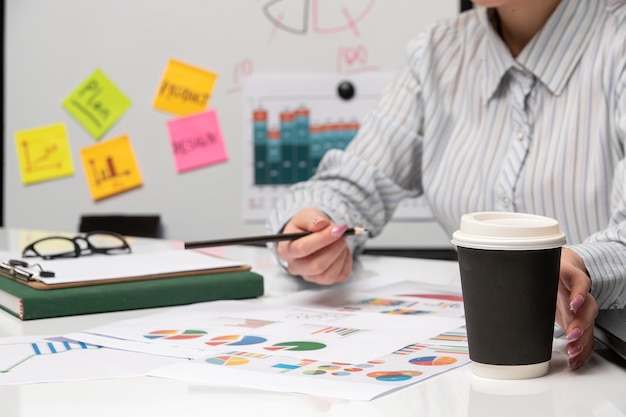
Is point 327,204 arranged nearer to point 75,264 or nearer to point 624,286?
point 75,264

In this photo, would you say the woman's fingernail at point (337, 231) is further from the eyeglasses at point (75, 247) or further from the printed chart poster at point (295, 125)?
the printed chart poster at point (295, 125)

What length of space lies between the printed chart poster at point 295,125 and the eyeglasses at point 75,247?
459mm

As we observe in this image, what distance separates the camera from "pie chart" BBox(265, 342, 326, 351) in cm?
67

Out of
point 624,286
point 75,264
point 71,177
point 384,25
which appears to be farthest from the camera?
point 71,177

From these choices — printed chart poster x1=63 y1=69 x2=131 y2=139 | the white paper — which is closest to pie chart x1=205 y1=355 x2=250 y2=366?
the white paper

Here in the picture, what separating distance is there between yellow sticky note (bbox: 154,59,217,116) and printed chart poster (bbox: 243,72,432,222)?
86 millimetres

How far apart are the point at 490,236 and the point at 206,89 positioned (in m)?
1.35

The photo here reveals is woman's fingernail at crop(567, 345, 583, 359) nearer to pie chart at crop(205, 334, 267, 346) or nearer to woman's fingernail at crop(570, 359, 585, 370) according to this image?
woman's fingernail at crop(570, 359, 585, 370)

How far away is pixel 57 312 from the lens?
0.82 m

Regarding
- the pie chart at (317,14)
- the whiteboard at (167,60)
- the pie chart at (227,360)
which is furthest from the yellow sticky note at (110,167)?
the pie chart at (227,360)

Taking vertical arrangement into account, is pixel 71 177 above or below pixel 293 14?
below

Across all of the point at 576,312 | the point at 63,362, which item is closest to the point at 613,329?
the point at 576,312

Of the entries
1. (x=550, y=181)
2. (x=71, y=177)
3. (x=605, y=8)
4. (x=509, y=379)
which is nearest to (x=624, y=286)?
(x=509, y=379)

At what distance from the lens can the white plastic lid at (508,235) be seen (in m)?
0.56
